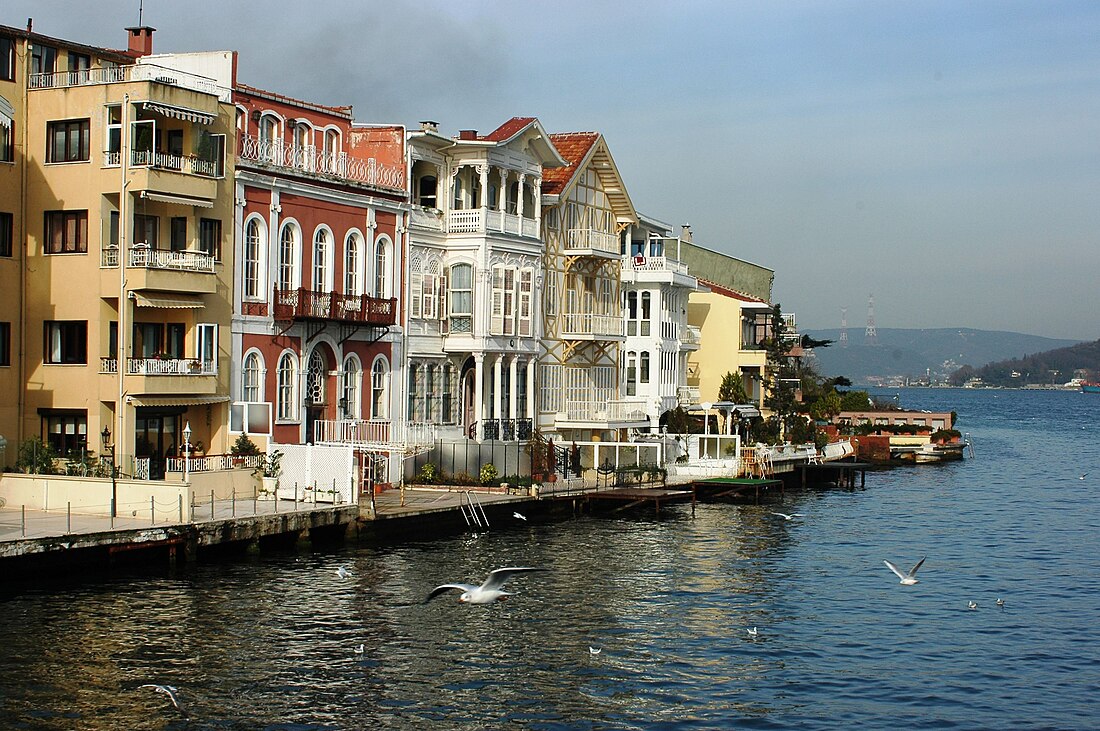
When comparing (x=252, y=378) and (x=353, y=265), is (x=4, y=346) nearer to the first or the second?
(x=252, y=378)

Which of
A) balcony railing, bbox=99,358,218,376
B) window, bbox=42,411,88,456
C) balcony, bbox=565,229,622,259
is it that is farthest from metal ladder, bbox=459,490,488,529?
balcony, bbox=565,229,622,259

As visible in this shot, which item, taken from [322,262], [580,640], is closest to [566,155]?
[322,262]

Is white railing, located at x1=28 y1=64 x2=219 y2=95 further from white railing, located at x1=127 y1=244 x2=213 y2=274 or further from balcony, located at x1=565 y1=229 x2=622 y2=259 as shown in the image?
balcony, located at x1=565 y1=229 x2=622 y2=259

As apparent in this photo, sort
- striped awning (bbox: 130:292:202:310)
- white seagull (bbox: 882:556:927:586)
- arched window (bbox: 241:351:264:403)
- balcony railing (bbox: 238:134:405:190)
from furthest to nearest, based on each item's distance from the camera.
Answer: balcony railing (bbox: 238:134:405:190) < arched window (bbox: 241:351:264:403) < striped awning (bbox: 130:292:202:310) < white seagull (bbox: 882:556:927:586)

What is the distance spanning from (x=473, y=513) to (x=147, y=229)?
45.9ft

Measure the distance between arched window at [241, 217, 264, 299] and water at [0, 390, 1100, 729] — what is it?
11056 millimetres

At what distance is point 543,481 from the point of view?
190ft

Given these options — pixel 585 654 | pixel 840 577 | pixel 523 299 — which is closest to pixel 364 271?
pixel 523 299

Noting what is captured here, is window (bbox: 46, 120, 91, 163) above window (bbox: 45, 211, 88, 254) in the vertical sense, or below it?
above

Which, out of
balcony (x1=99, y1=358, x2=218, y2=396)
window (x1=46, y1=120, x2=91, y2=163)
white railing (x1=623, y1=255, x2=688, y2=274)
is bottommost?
balcony (x1=99, y1=358, x2=218, y2=396)

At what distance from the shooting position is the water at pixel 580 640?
27.2 metres

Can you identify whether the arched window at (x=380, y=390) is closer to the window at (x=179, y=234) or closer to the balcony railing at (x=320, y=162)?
the balcony railing at (x=320, y=162)

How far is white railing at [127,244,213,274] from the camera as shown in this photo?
45.3 metres

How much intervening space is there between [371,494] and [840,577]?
→ 15239 millimetres
